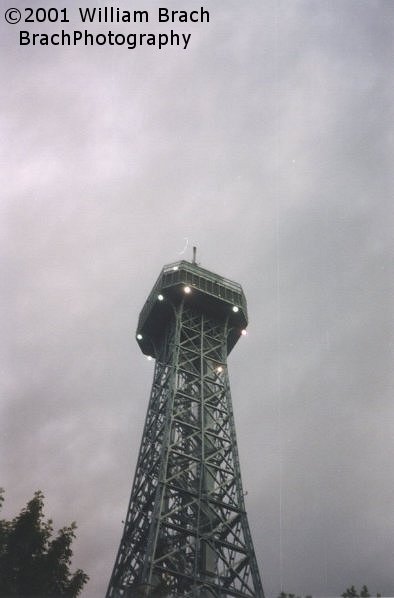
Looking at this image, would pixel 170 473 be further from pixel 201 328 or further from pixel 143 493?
pixel 201 328

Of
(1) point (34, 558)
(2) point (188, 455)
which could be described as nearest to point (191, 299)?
(2) point (188, 455)

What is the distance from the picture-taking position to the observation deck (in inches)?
2608

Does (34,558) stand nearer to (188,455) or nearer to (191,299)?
(188,455)

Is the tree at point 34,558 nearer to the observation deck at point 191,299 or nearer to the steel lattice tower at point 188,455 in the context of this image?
the steel lattice tower at point 188,455

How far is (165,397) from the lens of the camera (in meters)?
60.9

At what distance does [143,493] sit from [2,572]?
86.5 ft

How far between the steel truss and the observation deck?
54.4 inches

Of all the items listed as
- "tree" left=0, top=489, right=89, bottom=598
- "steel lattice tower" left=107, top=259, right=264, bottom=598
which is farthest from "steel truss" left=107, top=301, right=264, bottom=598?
"tree" left=0, top=489, right=89, bottom=598

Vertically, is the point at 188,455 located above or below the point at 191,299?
below

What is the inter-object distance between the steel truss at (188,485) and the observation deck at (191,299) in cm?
138

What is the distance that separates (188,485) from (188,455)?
2802mm

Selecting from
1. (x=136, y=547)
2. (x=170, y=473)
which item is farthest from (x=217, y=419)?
(x=136, y=547)

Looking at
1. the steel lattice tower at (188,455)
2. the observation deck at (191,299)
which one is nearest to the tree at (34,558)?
the steel lattice tower at (188,455)

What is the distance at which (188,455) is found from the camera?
53969 millimetres
